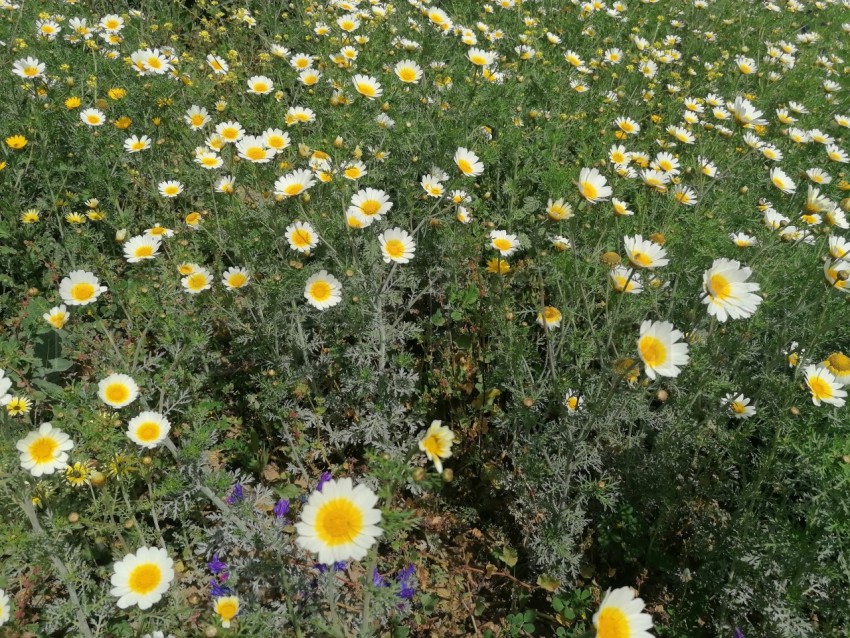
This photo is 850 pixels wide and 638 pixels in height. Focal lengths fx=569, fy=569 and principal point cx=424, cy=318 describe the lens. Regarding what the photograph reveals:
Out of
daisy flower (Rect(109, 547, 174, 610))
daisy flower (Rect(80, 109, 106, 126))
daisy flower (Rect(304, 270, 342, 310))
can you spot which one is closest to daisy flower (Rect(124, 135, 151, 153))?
daisy flower (Rect(80, 109, 106, 126))

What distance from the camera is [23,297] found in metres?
3.27

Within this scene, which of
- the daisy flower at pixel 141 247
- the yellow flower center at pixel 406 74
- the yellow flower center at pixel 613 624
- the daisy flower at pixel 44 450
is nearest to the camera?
the yellow flower center at pixel 613 624

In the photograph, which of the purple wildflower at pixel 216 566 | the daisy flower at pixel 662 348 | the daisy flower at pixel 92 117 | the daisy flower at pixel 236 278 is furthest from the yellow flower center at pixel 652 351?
the daisy flower at pixel 92 117

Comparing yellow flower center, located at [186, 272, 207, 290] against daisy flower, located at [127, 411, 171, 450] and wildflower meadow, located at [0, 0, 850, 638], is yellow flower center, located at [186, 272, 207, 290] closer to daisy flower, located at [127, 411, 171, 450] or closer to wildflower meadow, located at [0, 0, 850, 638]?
wildflower meadow, located at [0, 0, 850, 638]

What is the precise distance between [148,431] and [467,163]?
2013 mm

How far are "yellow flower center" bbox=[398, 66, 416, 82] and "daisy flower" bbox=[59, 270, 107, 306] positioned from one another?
87.7 inches

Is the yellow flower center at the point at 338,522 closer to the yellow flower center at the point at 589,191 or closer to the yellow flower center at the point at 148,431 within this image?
the yellow flower center at the point at 148,431

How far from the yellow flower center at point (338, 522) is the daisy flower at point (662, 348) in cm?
99

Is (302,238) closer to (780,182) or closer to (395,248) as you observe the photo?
(395,248)

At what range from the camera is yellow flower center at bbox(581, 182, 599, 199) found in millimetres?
2516

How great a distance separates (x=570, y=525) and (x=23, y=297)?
3197mm

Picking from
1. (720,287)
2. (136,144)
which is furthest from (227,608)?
(136,144)

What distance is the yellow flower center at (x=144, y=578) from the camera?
1.88 m

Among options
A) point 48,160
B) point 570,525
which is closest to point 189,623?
point 570,525
